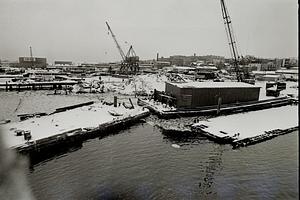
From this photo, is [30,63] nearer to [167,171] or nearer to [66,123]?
[66,123]

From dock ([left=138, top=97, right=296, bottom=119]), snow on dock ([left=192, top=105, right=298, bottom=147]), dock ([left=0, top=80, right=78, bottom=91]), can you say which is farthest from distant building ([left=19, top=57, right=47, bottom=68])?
snow on dock ([left=192, top=105, right=298, bottom=147])

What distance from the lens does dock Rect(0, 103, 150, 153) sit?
85.0ft

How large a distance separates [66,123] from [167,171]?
17.5 meters

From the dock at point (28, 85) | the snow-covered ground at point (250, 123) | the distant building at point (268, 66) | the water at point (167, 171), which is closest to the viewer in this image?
the water at point (167, 171)

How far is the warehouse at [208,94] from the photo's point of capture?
137 ft

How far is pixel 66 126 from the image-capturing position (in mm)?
31516

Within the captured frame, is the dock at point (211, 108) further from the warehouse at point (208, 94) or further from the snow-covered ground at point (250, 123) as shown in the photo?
the snow-covered ground at point (250, 123)

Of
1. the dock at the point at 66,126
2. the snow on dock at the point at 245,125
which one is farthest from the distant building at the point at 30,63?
the snow on dock at the point at 245,125

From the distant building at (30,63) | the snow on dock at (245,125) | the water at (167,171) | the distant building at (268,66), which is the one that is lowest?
the water at (167,171)

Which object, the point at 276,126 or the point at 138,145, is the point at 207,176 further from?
the point at 276,126

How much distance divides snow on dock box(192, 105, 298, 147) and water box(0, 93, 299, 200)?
207cm

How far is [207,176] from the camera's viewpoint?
21281 mm

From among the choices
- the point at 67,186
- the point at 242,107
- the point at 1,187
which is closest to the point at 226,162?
the point at 67,186

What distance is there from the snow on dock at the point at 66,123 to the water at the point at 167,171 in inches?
139
